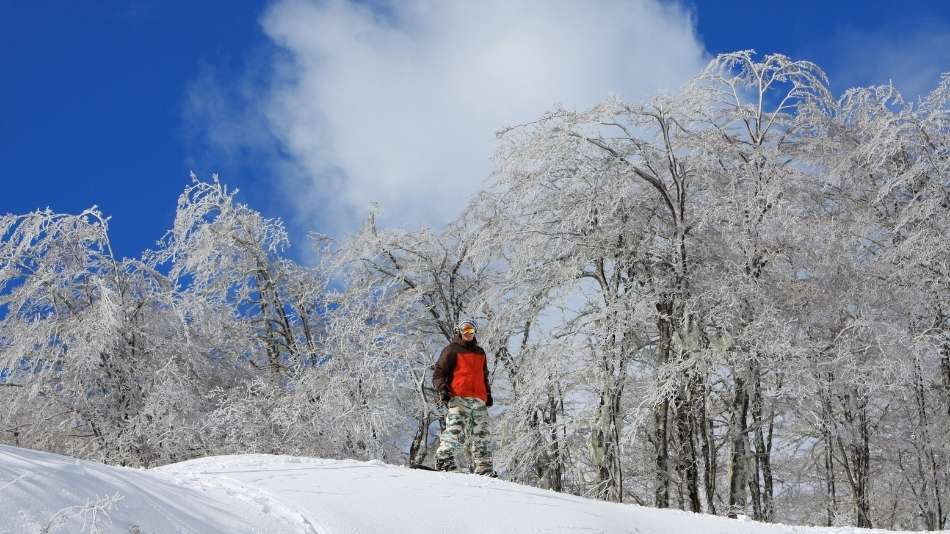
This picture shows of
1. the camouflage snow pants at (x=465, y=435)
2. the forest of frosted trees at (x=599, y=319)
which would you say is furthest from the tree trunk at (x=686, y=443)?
the camouflage snow pants at (x=465, y=435)

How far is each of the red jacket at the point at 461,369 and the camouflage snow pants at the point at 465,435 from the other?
0.12 metres

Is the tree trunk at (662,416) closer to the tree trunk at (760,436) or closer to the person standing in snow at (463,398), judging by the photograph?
the tree trunk at (760,436)

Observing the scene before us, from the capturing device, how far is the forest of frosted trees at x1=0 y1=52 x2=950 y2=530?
42.7ft

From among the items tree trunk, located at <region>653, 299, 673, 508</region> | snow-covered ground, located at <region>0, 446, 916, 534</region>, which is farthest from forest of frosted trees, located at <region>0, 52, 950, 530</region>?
snow-covered ground, located at <region>0, 446, 916, 534</region>

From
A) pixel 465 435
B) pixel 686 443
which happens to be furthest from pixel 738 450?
pixel 465 435

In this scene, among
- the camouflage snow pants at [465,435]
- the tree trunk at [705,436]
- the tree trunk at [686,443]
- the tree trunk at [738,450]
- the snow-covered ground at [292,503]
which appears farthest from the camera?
the tree trunk at [738,450]

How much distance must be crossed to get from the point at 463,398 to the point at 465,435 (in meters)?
0.41

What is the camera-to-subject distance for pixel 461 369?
996 centimetres

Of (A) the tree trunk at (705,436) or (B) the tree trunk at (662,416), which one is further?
(B) the tree trunk at (662,416)

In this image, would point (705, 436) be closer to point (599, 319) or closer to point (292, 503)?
point (599, 319)

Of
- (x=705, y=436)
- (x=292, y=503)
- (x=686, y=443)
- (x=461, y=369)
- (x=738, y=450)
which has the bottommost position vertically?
(x=292, y=503)

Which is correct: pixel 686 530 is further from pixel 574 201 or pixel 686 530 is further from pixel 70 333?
pixel 70 333

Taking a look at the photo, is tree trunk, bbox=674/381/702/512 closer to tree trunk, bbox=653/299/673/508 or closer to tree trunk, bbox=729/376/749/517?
tree trunk, bbox=653/299/673/508

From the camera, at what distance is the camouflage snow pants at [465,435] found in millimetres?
9859
